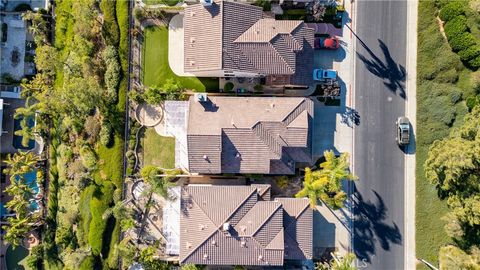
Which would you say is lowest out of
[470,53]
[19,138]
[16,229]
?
[16,229]

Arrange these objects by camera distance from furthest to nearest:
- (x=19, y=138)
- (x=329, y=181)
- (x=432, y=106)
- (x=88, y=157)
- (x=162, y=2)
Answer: (x=19, y=138) → (x=88, y=157) → (x=162, y=2) → (x=432, y=106) → (x=329, y=181)

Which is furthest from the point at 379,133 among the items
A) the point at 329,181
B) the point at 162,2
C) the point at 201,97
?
the point at 162,2

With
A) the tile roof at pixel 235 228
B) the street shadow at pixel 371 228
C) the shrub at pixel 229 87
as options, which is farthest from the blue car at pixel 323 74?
the tile roof at pixel 235 228

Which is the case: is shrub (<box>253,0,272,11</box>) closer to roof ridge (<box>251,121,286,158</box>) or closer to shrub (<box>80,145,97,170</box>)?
roof ridge (<box>251,121,286,158</box>)

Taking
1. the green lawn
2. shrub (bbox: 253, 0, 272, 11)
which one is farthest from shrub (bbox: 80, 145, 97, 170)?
shrub (bbox: 253, 0, 272, 11)

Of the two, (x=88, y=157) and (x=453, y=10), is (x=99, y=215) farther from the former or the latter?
(x=453, y=10)

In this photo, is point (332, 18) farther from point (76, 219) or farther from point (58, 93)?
point (76, 219)

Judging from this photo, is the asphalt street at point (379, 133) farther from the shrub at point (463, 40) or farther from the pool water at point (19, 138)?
the pool water at point (19, 138)
